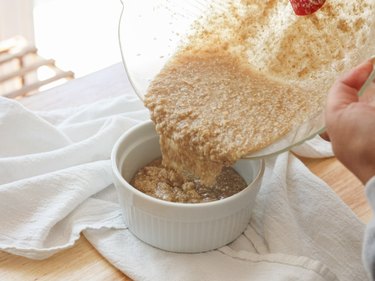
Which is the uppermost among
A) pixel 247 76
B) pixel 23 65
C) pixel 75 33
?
pixel 247 76

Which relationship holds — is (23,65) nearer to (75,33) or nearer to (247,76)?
(75,33)

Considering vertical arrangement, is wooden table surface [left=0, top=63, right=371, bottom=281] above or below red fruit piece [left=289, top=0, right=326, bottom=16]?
below

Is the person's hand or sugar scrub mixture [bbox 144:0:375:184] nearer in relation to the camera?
the person's hand

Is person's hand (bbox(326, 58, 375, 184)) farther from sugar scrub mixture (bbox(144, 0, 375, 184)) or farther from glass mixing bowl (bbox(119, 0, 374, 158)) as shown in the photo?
glass mixing bowl (bbox(119, 0, 374, 158))

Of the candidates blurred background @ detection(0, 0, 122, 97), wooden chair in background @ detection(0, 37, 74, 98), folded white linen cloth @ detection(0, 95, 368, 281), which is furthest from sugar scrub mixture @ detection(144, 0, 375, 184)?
blurred background @ detection(0, 0, 122, 97)

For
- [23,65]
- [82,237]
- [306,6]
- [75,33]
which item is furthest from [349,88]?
[75,33]

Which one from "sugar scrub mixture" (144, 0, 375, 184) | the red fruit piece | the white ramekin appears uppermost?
the red fruit piece

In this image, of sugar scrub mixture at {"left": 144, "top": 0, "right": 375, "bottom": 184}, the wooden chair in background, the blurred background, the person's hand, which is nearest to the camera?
the person's hand
